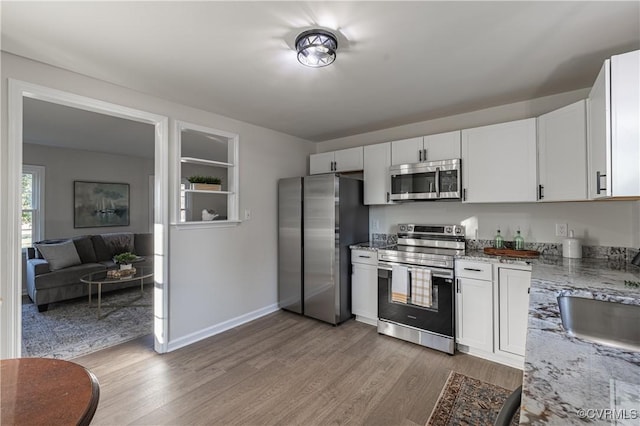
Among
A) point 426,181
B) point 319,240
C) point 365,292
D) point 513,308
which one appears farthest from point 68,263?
point 513,308

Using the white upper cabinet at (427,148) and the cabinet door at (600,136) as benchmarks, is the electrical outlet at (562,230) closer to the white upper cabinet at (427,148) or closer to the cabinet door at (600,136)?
the cabinet door at (600,136)

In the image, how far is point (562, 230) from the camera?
2.67 m

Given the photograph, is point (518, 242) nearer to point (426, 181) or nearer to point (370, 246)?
point (426, 181)

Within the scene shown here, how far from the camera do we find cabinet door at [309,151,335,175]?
4031 mm

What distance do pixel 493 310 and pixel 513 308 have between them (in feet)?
0.51

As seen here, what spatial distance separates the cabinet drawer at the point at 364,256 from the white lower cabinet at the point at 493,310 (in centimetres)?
90

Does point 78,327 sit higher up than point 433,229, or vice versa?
point 433,229

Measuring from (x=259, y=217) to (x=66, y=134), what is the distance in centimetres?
313

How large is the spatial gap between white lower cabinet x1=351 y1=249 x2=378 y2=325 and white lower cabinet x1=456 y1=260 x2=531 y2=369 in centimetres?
90

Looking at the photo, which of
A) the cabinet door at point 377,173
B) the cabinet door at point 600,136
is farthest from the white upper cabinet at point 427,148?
the cabinet door at point 600,136

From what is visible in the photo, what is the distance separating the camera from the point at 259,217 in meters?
3.69

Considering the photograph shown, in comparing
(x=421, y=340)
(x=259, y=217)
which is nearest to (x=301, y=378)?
(x=421, y=340)

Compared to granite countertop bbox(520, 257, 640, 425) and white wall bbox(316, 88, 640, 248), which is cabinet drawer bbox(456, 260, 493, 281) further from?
granite countertop bbox(520, 257, 640, 425)

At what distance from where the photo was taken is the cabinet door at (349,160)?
3725 millimetres
